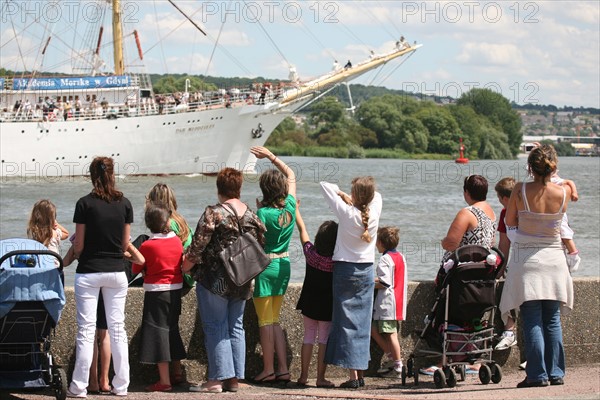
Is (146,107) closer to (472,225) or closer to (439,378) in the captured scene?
(472,225)

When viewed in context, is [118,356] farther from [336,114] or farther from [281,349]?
[336,114]

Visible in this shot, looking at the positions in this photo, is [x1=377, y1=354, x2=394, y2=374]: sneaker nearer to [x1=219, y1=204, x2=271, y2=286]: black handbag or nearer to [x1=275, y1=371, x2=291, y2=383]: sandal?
[x1=275, y1=371, x2=291, y2=383]: sandal

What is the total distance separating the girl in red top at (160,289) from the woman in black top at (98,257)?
0.26 m

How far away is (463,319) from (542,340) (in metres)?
0.55

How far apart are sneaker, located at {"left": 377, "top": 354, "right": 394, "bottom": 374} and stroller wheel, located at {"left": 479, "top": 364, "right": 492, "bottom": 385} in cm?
76

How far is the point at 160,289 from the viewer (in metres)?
7.71

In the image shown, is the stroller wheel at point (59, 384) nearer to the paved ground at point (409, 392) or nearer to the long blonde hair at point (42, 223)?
the paved ground at point (409, 392)

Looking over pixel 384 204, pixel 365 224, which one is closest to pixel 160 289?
pixel 365 224

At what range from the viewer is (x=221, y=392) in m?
7.71

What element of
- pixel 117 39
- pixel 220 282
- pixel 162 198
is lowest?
pixel 220 282

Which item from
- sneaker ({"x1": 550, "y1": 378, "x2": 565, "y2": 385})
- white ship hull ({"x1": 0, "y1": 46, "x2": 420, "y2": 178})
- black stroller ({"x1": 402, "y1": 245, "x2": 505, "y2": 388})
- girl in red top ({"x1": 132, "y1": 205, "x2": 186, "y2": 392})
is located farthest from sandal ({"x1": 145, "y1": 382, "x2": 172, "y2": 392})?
white ship hull ({"x1": 0, "y1": 46, "x2": 420, "y2": 178})

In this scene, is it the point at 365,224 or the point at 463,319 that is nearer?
the point at 365,224

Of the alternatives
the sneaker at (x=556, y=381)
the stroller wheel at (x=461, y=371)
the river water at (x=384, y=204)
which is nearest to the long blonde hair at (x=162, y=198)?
the stroller wheel at (x=461, y=371)

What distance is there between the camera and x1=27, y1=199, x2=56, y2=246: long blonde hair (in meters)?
7.34
